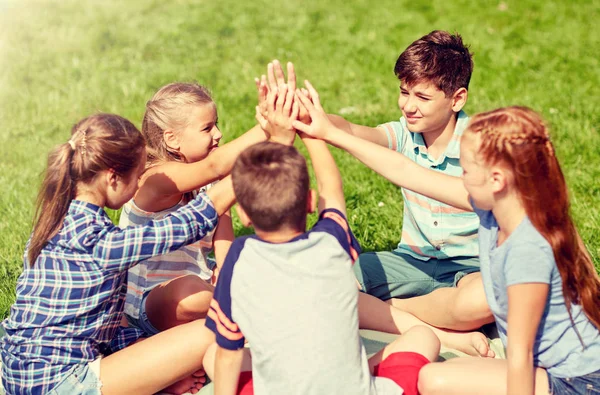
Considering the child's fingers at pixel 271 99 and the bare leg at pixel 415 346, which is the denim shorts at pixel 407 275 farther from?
the child's fingers at pixel 271 99

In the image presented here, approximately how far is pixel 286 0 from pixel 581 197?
6.11m

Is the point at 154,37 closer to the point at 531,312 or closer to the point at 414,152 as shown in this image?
the point at 414,152

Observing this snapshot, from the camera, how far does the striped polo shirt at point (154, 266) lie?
145 inches

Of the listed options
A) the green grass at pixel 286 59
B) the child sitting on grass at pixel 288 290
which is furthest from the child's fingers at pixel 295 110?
the green grass at pixel 286 59

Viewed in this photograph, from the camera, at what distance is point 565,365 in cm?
284

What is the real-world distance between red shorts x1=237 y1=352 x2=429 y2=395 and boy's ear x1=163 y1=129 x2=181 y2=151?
1267 millimetres

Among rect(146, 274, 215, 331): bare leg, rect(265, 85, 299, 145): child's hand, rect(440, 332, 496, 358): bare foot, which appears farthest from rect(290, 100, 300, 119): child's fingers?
rect(440, 332, 496, 358): bare foot

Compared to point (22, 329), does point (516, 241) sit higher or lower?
higher

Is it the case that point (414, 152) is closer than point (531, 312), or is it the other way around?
point (531, 312)

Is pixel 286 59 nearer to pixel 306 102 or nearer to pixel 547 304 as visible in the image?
pixel 306 102

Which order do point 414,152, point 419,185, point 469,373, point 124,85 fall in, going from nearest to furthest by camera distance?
1. point 469,373
2. point 419,185
3. point 414,152
4. point 124,85

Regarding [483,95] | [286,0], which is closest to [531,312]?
[483,95]

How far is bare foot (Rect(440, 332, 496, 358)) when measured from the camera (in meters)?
3.48

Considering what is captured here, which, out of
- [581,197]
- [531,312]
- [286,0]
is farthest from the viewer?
[286,0]
